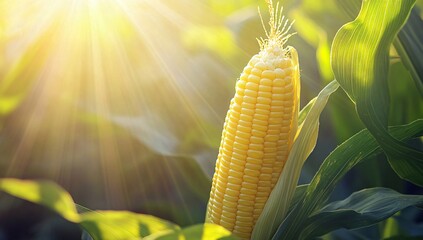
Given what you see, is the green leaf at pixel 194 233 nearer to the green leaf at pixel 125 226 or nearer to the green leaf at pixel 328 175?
the green leaf at pixel 125 226

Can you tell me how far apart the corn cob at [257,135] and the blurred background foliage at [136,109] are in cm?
53

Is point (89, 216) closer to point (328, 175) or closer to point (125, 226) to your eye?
point (125, 226)

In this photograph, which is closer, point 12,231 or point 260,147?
point 260,147

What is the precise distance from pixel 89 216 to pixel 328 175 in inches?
24.5

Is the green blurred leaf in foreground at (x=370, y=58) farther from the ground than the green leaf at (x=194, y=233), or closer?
farther from the ground

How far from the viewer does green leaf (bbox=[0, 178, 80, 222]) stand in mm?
960

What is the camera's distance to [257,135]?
1476 mm

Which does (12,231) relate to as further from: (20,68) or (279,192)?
(279,192)

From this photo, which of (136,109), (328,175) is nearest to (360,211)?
(328,175)

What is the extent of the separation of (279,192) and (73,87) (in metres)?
1.17

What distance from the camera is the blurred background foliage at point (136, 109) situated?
2154 mm

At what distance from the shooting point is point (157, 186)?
225cm

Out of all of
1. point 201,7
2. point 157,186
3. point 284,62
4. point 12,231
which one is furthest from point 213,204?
point 201,7

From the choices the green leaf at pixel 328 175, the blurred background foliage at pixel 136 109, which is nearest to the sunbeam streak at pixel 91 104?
the blurred background foliage at pixel 136 109
